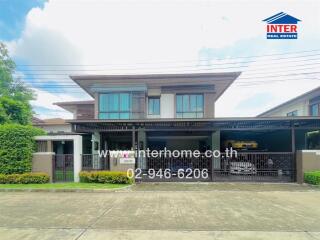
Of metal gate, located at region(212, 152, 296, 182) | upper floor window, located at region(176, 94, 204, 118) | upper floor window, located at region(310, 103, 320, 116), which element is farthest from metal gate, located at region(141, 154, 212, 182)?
upper floor window, located at region(310, 103, 320, 116)

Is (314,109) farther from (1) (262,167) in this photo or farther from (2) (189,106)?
→ (2) (189,106)

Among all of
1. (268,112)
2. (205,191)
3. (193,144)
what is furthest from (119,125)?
(268,112)

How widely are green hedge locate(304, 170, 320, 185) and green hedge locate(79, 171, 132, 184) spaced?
29.8ft

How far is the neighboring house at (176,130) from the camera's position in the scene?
12695 mm

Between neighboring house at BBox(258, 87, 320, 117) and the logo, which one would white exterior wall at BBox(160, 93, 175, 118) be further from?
neighboring house at BBox(258, 87, 320, 117)

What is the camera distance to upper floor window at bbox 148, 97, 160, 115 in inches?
719

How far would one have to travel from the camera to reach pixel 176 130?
15398 mm

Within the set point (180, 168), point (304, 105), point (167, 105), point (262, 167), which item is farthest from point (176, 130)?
point (304, 105)

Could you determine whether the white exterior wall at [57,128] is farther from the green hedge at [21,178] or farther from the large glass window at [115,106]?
the green hedge at [21,178]

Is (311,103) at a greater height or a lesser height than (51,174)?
greater

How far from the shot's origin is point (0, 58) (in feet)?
57.2

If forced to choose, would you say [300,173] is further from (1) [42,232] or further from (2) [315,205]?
(1) [42,232]

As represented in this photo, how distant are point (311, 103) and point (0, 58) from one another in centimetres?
2558

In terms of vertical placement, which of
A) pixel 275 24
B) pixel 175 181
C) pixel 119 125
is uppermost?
pixel 275 24
